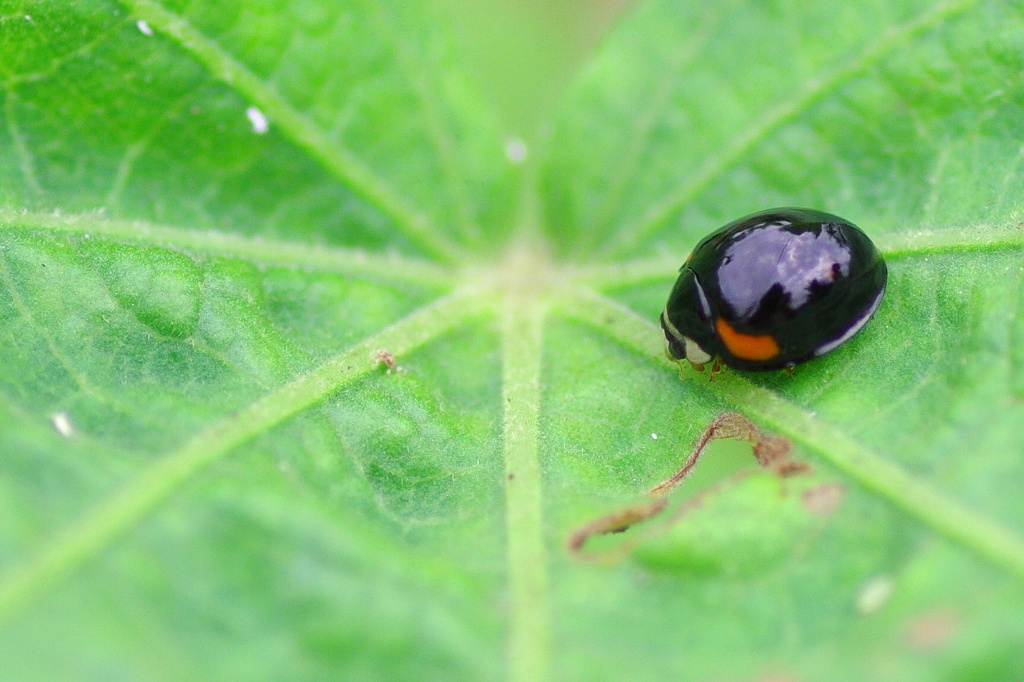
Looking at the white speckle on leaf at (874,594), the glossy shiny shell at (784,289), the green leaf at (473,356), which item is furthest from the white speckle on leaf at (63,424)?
the white speckle on leaf at (874,594)

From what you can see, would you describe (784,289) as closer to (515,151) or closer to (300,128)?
(515,151)

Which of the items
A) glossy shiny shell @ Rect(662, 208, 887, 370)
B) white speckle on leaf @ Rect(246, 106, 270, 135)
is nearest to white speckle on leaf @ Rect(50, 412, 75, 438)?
white speckle on leaf @ Rect(246, 106, 270, 135)

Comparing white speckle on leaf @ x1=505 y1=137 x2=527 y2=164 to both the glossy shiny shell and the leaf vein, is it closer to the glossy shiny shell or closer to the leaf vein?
the leaf vein

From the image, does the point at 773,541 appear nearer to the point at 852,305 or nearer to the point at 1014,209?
the point at 852,305

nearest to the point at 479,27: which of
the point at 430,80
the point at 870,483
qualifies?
the point at 430,80

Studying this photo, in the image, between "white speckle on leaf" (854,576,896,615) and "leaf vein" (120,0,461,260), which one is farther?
"leaf vein" (120,0,461,260)

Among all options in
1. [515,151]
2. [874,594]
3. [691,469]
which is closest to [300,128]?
[515,151]

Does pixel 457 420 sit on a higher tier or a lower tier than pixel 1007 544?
higher

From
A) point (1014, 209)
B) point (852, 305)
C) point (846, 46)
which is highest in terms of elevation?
point (846, 46)
